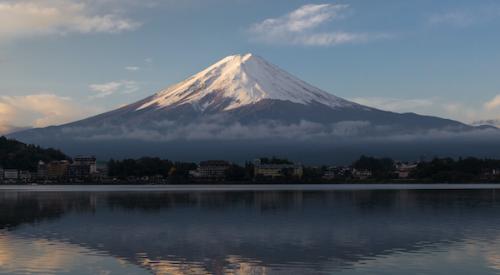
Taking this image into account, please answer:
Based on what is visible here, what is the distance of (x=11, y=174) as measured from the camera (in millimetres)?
149500

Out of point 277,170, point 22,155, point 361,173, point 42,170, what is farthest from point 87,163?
point 361,173

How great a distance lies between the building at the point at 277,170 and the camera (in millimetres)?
127688

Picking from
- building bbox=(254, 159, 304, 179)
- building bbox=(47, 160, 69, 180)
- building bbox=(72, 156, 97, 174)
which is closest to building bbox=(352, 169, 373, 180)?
building bbox=(254, 159, 304, 179)

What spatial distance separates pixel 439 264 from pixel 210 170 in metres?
131

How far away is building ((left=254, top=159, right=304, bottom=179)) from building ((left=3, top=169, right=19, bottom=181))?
5203cm

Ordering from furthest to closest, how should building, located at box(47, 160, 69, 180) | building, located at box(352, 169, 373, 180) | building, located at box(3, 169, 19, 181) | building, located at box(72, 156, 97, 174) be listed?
building, located at box(72, 156, 97, 174) < building, located at box(47, 160, 69, 180) < building, located at box(3, 169, 19, 181) < building, located at box(352, 169, 373, 180)

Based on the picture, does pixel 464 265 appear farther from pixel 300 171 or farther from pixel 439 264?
pixel 300 171

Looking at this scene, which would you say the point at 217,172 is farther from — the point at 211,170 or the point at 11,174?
the point at 11,174

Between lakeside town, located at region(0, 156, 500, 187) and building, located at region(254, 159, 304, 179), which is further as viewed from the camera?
building, located at region(254, 159, 304, 179)

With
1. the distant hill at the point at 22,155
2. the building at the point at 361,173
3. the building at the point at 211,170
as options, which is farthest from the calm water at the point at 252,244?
the distant hill at the point at 22,155

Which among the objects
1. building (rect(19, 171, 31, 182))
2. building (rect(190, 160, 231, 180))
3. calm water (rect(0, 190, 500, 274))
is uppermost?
building (rect(190, 160, 231, 180))

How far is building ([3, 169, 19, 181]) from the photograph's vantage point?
146512 mm

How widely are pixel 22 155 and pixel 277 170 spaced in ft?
198

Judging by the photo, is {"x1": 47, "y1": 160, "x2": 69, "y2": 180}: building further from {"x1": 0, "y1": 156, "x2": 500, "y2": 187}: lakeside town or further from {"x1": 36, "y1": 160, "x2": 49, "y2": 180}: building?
{"x1": 36, "y1": 160, "x2": 49, "y2": 180}: building
